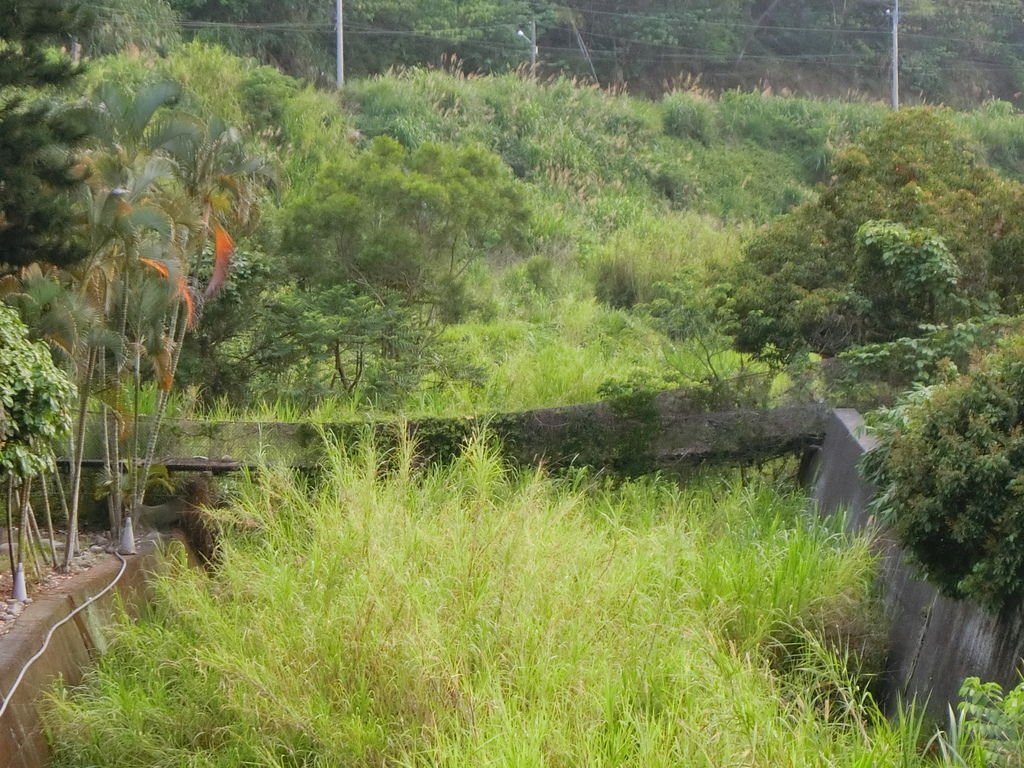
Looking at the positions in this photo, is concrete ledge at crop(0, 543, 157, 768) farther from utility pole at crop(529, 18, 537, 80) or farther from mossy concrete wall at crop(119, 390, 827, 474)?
utility pole at crop(529, 18, 537, 80)

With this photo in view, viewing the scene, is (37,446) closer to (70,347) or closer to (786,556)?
(70,347)

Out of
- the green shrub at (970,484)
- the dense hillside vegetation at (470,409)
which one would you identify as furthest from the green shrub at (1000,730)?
the green shrub at (970,484)

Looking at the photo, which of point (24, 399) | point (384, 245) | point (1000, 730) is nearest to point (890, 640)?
point (1000, 730)

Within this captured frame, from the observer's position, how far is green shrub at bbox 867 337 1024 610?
6008 millimetres

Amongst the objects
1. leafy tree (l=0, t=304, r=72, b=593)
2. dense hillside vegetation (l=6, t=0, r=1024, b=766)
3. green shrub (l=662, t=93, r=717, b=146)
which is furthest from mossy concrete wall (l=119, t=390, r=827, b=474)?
green shrub (l=662, t=93, r=717, b=146)

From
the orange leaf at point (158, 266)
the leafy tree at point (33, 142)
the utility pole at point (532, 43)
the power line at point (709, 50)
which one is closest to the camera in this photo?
the leafy tree at point (33, 142)

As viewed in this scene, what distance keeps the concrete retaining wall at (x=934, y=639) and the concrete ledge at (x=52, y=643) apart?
4760mm

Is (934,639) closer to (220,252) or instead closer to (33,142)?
(33,142)

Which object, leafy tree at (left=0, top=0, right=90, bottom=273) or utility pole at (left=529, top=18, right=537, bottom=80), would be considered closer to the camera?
leafy tree at (left=0, top=0, right=90, bottom=273)

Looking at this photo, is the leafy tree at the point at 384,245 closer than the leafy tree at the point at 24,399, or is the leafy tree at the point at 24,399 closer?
the leafy tree at the point at 24,399

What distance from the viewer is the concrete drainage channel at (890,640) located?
625 centimetres

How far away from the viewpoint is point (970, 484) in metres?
6.33

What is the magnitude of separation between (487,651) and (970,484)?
2621mm

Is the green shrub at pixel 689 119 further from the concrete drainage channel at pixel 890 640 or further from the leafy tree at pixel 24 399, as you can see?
the leafy tree at pixel 24 399
